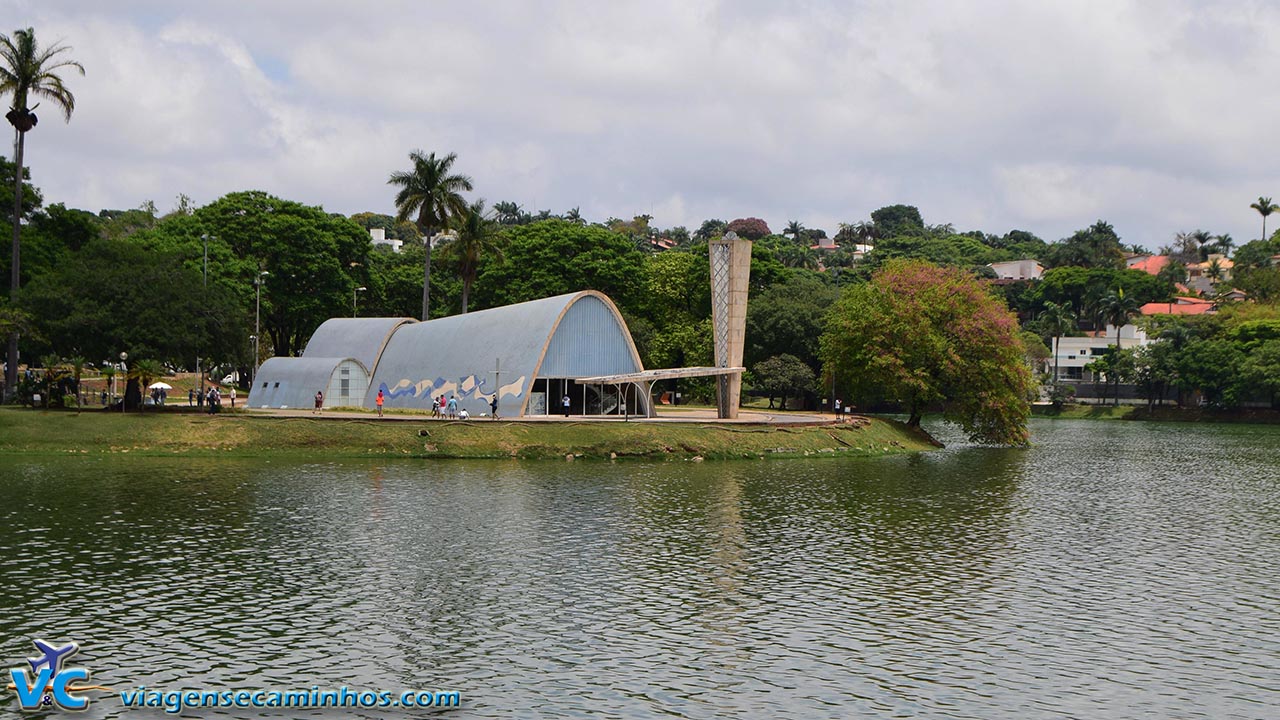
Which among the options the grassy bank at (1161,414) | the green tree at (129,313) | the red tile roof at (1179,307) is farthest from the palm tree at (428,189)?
the red tile roof at (1179,307)

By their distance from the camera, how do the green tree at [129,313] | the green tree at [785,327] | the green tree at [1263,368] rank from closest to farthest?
the green tree at [129,313]
the green tree at [785,327]
the green tree at [1263,368]

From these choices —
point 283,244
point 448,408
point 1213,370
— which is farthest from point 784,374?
point 1213,370

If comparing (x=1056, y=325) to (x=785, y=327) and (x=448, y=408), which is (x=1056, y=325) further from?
(x=448, y=408)

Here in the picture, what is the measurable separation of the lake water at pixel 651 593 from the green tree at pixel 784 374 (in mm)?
52223

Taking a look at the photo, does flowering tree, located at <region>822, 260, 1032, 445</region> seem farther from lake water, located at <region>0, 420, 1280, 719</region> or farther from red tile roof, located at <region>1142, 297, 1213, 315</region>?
red tile roof, located at <region>1142, 297, 1213, 315</region>

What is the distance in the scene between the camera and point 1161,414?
13838cm

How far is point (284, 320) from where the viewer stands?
11381cm

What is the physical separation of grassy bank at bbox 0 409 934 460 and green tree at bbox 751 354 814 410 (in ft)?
122

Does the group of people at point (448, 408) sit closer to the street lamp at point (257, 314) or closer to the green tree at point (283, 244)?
the street lamp at point (257, 314)

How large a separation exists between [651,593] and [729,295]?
44.9m

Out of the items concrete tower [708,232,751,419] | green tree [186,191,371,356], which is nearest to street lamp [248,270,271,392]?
green tree [186,191,371,356]

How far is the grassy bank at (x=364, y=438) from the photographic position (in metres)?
60.7

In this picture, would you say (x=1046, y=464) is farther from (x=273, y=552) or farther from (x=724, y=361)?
(x=273, y=552)

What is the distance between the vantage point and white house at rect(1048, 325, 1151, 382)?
15879 cm
